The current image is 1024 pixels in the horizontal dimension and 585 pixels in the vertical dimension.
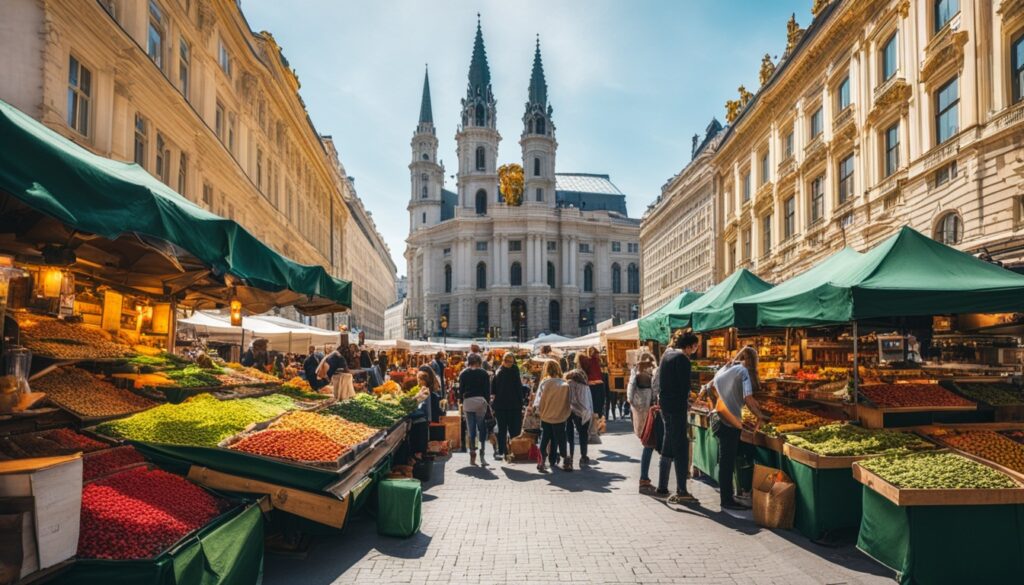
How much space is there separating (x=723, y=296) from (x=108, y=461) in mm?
10675

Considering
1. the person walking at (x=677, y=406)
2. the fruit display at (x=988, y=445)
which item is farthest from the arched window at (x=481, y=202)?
the fruit display at (x=988, y=445)

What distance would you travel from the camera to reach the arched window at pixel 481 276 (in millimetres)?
93062

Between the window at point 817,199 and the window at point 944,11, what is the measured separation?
785cm

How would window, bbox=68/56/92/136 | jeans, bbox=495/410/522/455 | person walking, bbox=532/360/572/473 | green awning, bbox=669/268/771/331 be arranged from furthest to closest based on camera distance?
window, bbox=68/56/92/136
green awning, bbox=669/268/771/331
jeans, bbox=495/410/522/455
person walking, bbox=532/360/572/473

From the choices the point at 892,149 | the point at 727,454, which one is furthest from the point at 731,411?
the point at 892,149

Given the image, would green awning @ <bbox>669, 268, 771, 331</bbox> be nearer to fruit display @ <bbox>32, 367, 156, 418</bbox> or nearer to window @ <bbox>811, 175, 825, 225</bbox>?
fruit display @ <bbox>32, 367, 156, 418</bbox>

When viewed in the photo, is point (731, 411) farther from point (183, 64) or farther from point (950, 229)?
point (183, 64)

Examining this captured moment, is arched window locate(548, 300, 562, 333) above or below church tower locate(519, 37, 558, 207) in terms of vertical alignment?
below

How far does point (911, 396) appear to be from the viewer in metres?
7.34

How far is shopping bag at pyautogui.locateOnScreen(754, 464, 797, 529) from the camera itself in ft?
22.1

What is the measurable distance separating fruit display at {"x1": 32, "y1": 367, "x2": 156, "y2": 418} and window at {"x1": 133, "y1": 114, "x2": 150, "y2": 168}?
39.5ft

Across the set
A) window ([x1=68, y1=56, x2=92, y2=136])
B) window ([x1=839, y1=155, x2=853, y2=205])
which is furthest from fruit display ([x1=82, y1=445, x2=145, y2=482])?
window ([x1=839, y1=155, x2=853, y2=205])

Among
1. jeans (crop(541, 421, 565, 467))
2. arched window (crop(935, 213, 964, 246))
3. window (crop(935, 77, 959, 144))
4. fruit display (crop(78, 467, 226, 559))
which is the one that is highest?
window (crop(935, 77, 959, 144))

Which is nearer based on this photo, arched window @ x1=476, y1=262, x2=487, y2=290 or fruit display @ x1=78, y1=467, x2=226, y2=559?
A: fruit display @ x1=78, y1=467, x2=226, y2=559
